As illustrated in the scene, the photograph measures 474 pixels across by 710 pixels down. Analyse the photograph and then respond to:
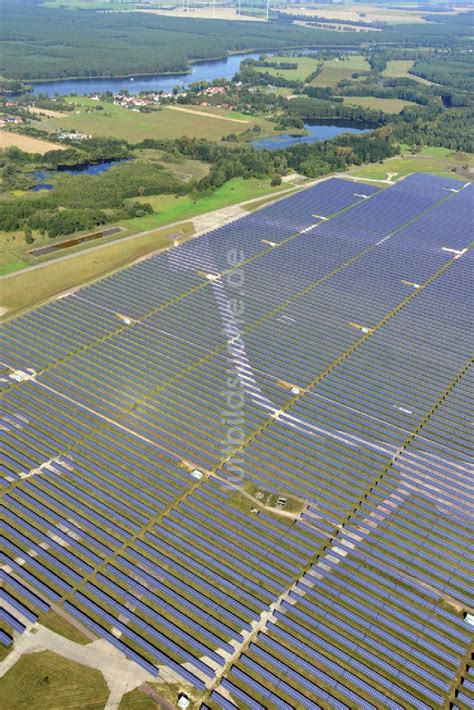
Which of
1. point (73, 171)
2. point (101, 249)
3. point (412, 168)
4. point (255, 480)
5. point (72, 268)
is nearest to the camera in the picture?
point (255, 480)

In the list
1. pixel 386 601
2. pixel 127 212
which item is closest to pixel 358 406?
pixel 386 601

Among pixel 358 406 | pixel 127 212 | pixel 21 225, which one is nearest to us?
pixel 358 406

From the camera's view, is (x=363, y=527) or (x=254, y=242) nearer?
(x=363, y=527)

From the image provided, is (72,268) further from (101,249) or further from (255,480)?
(255,480)

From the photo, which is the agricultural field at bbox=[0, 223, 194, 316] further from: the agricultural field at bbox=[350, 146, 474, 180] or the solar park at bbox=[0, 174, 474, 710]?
the agricultural field at bbox=[350, 146, 474, 180]

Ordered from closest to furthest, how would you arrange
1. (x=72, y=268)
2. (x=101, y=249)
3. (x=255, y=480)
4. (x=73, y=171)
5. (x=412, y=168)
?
1. (x=255, y=480)
2. (x=72, y=268)
3. (x=101, y=249)
4. (x=412, y=168)
5. (x=73, y=171)

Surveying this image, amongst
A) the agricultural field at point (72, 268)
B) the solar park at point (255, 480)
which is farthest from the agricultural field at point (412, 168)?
the solar park at point (255, 480)

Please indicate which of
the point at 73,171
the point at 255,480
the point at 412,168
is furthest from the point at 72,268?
the point at 412,168

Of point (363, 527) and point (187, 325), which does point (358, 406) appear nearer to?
point (363, 527)
